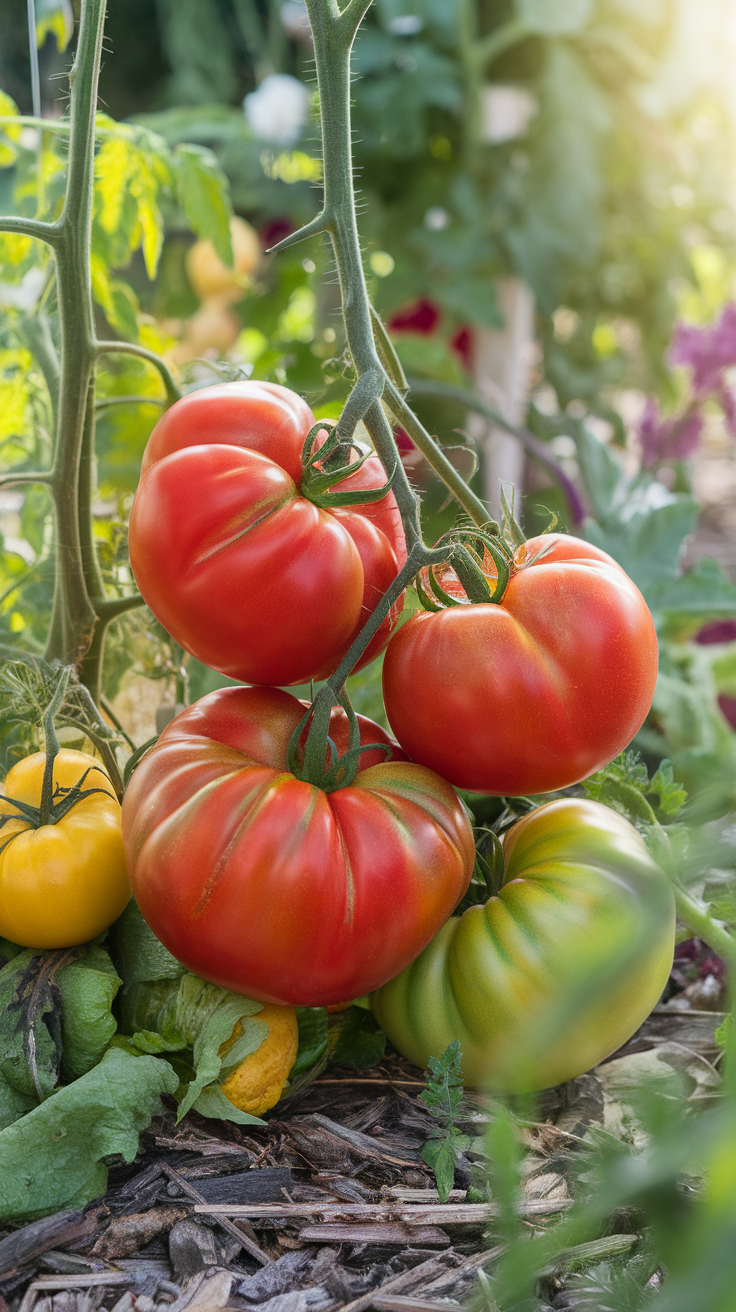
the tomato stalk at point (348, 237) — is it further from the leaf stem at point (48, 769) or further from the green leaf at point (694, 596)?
the green leaf at point (694, 596)

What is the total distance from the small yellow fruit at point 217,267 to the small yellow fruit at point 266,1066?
1.72 meters

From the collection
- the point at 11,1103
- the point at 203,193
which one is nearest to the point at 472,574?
the point at 11,1103

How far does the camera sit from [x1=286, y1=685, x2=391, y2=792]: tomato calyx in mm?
631

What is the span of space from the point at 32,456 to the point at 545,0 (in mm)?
1751

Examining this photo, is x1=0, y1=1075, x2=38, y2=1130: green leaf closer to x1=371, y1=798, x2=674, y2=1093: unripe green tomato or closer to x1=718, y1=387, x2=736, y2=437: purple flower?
x1=371, y1=798, x2=674, y2=1093: unripe green tomato

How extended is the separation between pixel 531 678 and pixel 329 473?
0.18 meters

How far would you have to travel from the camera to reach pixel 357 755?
657 millimetres

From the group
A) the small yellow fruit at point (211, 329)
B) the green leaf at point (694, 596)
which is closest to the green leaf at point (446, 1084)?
the green leaf at point (694, 596)

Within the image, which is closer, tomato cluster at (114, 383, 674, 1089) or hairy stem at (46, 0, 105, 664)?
tomato cluster at (114, 383, 674, 1089)

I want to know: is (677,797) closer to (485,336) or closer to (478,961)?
(478,961)

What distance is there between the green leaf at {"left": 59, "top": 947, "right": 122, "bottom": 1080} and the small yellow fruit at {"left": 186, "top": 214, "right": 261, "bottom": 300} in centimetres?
169

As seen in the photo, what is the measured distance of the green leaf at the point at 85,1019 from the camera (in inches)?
26.2

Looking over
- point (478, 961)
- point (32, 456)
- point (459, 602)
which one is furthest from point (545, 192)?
point (478, 961)

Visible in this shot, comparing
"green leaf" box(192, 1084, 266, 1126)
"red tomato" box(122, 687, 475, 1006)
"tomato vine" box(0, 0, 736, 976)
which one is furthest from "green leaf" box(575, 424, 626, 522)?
"green leaf" box(192, 1084, 266, 1126)
